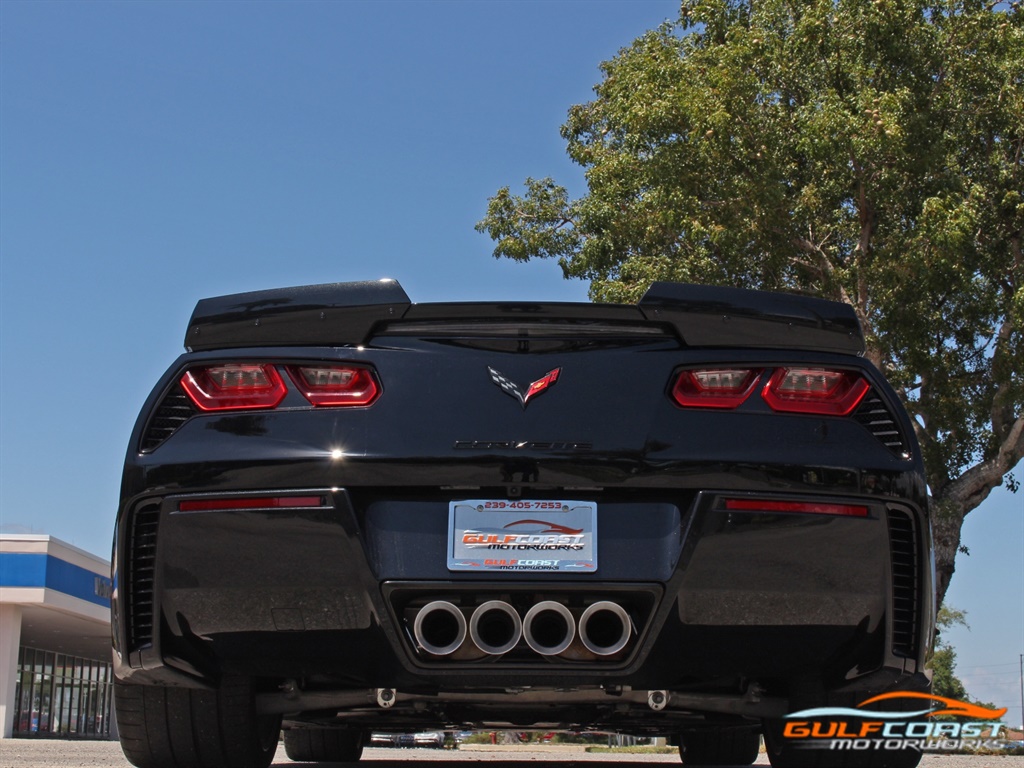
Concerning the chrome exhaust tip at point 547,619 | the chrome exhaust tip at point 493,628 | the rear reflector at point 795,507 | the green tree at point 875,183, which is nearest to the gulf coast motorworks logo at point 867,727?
the rear reflector at point 795,507

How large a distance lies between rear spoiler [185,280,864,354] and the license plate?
1.76ft

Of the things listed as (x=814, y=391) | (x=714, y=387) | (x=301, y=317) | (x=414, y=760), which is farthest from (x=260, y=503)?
(x=414, y=760)

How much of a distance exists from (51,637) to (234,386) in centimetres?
Result: 3885

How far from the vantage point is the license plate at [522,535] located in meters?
2.82

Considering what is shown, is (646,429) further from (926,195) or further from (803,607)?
(926,195)

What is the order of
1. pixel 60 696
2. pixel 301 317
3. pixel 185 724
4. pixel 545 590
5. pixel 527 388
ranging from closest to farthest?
pixel 545 590
pixel 527 388
pixel 301 317
pixel 185 724
pixel 60 696

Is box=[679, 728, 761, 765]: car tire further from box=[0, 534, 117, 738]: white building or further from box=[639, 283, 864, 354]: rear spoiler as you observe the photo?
box=[0, 534, 117, 738]: white building

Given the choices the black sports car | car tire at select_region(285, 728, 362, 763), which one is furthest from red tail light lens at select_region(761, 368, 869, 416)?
car tire at select_region(285, 728, 362, 763)

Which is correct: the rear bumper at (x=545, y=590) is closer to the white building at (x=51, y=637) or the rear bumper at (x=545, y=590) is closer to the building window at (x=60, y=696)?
the white building at (x=51, y=637)

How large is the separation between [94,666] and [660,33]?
38503mm

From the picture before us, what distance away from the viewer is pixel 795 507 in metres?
2.89

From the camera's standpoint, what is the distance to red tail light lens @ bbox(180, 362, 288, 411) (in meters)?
3.02

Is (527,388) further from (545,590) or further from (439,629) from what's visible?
(439,629)

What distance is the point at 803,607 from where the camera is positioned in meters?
2.89
